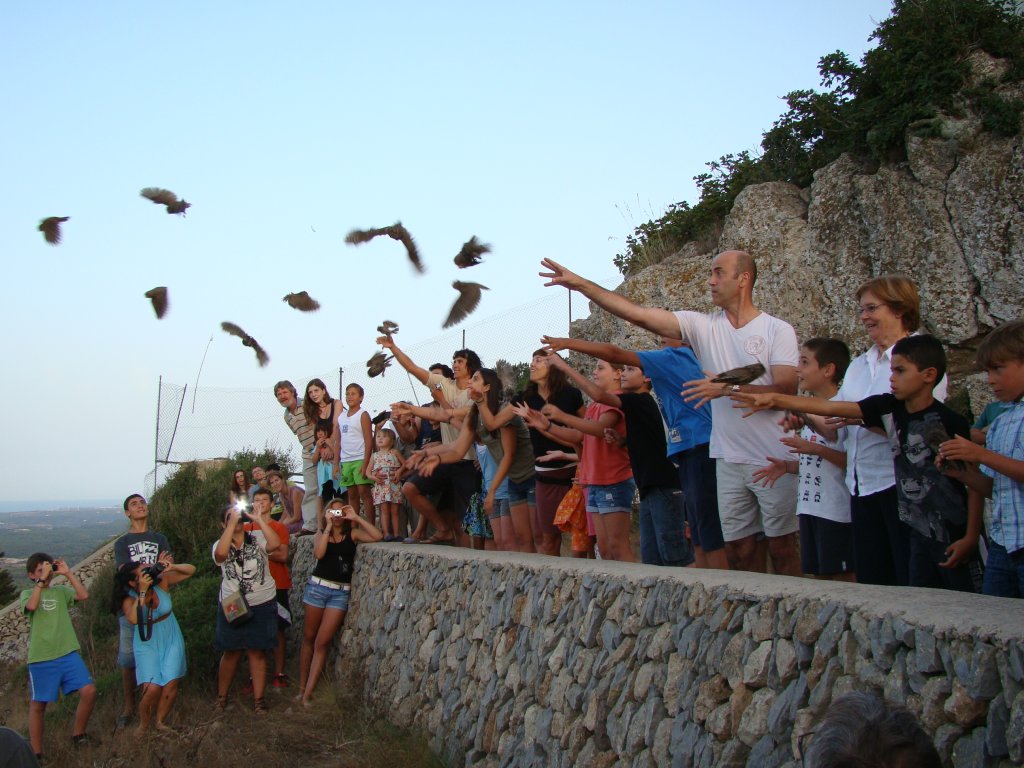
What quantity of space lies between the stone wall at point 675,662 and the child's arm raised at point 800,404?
69 cm

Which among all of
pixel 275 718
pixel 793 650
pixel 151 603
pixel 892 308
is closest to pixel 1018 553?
pixel 793 650

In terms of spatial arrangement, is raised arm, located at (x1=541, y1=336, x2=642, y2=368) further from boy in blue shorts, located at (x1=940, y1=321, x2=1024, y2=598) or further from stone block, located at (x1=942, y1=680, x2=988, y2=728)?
stone block, located at (x1=942, y1=680, x2=988, y2=728)

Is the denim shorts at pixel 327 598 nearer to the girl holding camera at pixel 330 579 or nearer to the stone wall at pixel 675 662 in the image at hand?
the girl holding camera at pixel 330 579

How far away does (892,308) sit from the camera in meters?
4.49

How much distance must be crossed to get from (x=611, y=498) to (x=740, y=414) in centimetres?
147

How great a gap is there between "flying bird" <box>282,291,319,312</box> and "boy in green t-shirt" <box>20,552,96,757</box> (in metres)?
3.59

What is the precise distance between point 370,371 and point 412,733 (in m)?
6.16

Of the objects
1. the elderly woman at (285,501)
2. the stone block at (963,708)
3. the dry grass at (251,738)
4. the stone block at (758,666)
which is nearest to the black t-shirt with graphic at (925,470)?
the stone block at (758,666)

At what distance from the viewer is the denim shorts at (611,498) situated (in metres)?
6.24

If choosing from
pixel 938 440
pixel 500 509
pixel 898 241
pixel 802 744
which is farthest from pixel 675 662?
pixel 898 241

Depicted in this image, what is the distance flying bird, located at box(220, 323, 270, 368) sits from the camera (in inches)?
456

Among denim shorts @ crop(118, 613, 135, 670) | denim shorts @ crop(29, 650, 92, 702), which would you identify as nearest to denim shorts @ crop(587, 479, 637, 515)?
denim shorts @ crop(118, 613, 135, 670)

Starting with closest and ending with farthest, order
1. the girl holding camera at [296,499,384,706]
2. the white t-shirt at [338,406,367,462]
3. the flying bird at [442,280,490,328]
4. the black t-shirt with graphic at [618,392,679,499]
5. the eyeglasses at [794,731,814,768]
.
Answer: the eyeglasses at [794,731,814,768] < the black t-shirt with graphic at [618,392,679,499] < the girl holding camera at [296,499,384,706] < the flying bird at [442,280,490,328] < the white t-shirt at [338,406,367,462]

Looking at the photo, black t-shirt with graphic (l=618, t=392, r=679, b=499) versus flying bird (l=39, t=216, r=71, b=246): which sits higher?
flying bird (l=39, t=216, r=71, b=246)
